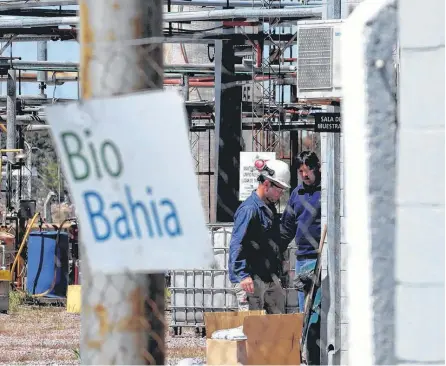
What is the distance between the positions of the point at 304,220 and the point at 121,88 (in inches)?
321

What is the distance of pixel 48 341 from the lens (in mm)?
13906

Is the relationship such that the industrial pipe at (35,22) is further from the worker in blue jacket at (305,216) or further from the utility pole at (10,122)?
the worker in blue jacket at (305,216)

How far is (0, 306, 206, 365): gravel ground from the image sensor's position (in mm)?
12234

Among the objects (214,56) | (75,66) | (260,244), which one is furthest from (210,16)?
(260,244)

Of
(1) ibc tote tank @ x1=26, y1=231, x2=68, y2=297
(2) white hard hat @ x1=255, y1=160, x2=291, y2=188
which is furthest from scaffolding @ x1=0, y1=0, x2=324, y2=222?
(2) white hard hat @ x1=255, y1=160, x2=291, y2=188

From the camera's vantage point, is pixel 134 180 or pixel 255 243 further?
pixel 255 243

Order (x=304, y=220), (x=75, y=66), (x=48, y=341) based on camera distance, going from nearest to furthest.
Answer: (x=304, y=220) < (x=48, y=341) < (x=75, y=66)

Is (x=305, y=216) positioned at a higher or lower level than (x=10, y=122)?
lower

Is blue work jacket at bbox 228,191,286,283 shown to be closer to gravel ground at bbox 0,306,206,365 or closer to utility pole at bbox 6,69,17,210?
gravel ground at bbox 0,306,206,365

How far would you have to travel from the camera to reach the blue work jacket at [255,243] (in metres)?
10.1

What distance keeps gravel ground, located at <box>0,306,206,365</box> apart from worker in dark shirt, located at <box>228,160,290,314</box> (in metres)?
0.75

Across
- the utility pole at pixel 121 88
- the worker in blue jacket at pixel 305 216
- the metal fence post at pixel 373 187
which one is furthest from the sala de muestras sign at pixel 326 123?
the utility pole at pixel 121 88

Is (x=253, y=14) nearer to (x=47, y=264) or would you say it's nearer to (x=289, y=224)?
(x=47, y=264)

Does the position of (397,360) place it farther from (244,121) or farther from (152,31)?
(244,121)
